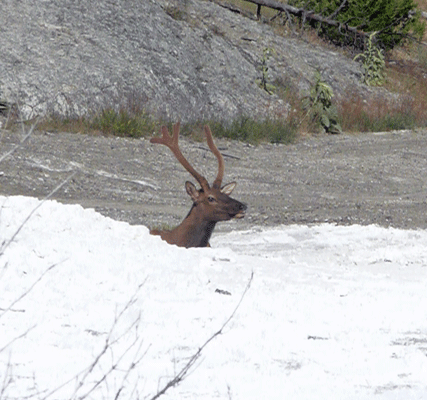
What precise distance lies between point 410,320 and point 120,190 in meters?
5.71

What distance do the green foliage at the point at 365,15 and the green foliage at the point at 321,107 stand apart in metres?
5.79

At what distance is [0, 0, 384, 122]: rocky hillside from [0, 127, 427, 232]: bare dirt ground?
133 centimetres

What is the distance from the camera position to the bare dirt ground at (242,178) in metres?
8.34

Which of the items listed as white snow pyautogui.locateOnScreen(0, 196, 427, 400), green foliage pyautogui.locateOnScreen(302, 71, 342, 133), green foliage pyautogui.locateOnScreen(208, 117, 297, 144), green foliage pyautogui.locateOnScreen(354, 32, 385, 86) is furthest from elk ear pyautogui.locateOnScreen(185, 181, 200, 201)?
green foliage pyautogui.locateOnScreen(354, 32, 385, 86)

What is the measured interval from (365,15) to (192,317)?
1904cm

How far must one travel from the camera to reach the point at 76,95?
12758mm

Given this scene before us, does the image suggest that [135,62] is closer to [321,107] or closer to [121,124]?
[121,124]

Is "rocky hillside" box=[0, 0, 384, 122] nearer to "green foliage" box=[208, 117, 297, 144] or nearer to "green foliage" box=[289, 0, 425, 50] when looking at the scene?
"green foliage" box=[208, 117, 297, 144]

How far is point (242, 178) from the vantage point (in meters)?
10.7

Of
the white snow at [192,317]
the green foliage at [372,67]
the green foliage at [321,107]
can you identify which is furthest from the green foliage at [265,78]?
the white snow at [192,317]

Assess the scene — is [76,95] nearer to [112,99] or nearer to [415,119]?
[112,99]

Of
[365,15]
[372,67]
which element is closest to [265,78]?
[372,67]

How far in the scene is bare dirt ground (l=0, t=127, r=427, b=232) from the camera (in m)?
8.34

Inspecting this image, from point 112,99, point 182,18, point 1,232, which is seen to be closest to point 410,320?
point 1,232
